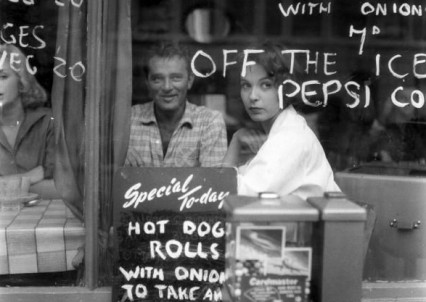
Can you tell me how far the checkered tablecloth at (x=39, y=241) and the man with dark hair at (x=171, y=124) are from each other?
54 centimetres

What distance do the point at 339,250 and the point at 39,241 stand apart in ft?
7.03

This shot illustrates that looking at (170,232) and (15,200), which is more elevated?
(15,200)

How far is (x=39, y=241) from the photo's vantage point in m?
4.22

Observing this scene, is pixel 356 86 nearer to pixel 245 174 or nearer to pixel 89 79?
pixel 245 174

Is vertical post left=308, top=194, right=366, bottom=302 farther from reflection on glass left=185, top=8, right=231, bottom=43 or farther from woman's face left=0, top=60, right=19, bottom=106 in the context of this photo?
woman's face left=0, top=60, right=19, bottom=106

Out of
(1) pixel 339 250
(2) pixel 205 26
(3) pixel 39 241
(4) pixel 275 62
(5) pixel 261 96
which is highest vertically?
(2) pixel 205 26

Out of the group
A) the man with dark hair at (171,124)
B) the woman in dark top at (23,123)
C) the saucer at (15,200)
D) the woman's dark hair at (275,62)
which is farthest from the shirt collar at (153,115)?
the saucer at (15,200)

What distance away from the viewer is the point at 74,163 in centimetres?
427

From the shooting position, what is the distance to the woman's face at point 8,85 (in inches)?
169

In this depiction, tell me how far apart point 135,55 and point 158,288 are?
1.32 meters

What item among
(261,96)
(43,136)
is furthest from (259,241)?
(43,136)

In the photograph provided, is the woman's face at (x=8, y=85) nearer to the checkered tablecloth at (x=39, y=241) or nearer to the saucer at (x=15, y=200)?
the saucer at (x=15, y=200)

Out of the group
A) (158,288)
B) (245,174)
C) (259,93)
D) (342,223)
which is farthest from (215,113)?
(342,223)

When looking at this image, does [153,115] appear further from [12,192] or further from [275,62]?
[12,192]
